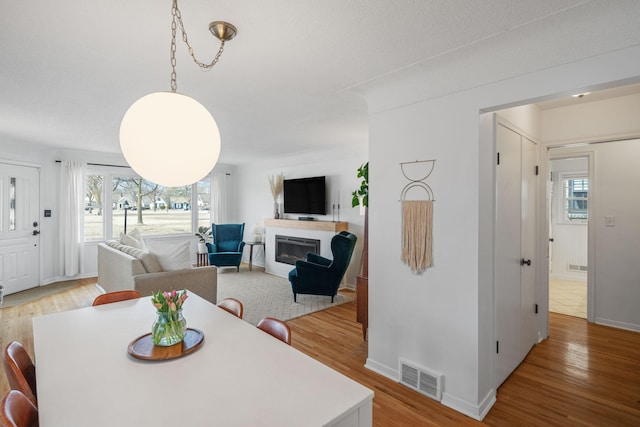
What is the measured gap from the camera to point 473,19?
163 centimetres

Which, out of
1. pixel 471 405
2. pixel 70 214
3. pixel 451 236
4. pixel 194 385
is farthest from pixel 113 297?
pixel 70 214

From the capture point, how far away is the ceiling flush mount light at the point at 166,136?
120 centimetres

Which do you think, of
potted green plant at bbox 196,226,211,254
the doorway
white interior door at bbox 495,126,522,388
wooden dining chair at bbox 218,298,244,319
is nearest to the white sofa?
wooden dining chair at bbox 218,298,244,319

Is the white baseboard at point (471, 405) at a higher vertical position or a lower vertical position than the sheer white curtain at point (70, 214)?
lower

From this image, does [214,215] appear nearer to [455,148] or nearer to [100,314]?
[100,314]

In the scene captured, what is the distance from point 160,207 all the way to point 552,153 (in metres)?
7.30

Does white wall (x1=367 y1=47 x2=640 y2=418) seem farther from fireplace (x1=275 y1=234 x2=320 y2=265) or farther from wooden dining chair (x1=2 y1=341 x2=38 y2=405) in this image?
fireplace (x1=275 y1=234 x2=320 y2=265)

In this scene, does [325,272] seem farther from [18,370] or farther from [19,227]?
[19,227]

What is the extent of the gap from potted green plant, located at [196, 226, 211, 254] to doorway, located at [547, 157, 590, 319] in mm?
6620

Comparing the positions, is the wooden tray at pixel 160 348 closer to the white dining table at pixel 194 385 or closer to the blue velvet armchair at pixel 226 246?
the white dining table at pixel 194 385

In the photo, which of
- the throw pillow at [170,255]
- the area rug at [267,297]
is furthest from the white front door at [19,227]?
the area rug at [267,297]

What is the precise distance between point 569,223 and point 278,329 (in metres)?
6.08

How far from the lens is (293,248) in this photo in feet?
19.7

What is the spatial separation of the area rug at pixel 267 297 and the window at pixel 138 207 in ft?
6.45
